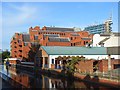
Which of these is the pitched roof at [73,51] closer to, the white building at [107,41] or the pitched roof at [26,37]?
the white building at [107,41]

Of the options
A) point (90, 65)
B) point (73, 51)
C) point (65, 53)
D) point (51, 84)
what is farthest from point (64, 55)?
point (51, 84)

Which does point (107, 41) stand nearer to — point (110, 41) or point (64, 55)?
point (110, 41)

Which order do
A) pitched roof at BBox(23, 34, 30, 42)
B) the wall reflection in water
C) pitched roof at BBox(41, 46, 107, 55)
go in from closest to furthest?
the wall reflection in water, pitched roof at BBox(41, 46, 107, 55), pitched roof at BBox(23, 34, 30, 42)

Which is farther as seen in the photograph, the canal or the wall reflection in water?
the wall reflection in water

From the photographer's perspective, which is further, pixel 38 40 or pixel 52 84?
pixel 38 40

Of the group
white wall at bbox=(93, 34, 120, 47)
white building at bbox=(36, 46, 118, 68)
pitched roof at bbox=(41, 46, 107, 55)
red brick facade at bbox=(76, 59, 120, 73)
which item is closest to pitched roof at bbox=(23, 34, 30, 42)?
white wall at bbox=(93, 34, 120, 47)

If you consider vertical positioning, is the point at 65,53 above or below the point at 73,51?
below

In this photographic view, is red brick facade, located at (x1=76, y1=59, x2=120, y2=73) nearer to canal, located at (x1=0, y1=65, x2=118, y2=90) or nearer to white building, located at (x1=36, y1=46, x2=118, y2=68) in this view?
canal, located at (x1=0, y1=65, x2=118, y2=90)

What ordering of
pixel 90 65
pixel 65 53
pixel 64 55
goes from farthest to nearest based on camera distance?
pixel 65 53, pixel 64 55, pixel 90 65

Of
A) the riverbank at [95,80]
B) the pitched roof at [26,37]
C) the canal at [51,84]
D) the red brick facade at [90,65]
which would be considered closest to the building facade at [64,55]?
the red brick facade at [90,65]

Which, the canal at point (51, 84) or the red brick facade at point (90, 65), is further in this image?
the red brick facade at point (90, 65)

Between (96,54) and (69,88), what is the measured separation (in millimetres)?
21745

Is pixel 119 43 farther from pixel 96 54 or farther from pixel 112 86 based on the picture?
pixel 112 86

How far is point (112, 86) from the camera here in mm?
23766
